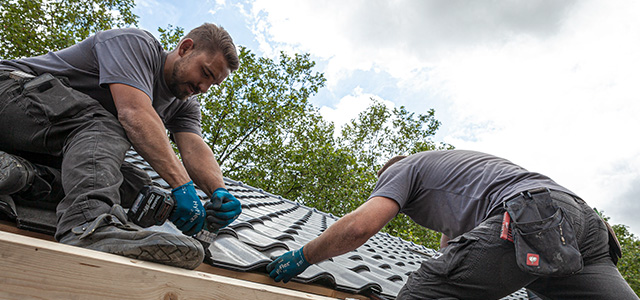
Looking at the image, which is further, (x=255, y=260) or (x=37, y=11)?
(x=37, y=11)

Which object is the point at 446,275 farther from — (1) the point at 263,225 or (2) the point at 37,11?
(2) the point at 37,11

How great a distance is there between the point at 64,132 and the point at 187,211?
627 millimetres

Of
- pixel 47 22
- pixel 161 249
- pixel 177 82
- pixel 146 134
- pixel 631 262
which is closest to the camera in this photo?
pixel 161 249

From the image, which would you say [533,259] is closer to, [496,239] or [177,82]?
[496,239]

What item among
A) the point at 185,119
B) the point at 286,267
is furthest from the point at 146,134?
the point at 185,119

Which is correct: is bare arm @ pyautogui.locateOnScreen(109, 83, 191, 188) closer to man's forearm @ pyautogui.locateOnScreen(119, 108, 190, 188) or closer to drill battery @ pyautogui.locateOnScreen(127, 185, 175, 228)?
man's forearm @ pyautogui.locateOnScreen(119, 108, 190, 188)

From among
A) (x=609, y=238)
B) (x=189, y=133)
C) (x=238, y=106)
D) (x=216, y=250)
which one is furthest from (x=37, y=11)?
(x=609, y=238)

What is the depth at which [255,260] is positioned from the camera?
1.70 meters

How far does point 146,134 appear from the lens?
169cm

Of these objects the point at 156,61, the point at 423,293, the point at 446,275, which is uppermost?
the point at 156,61

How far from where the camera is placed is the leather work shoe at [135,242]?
1.08 meters

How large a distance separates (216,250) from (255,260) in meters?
0.18

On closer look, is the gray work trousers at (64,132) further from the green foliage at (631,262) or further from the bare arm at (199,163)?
the green foliage at (631,262)

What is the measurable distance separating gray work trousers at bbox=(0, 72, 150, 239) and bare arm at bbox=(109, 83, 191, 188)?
6 centimetres
